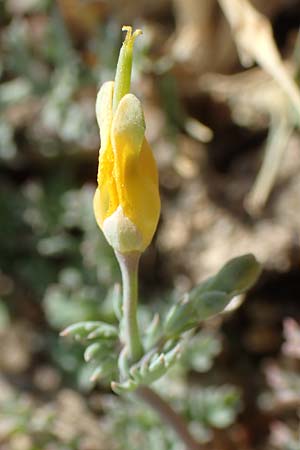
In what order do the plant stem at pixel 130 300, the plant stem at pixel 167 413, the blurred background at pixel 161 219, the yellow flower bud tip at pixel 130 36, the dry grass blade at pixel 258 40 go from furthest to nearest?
1. the blurred background at pixel 161 219
2. the dry grass blade at pixel 258 40
3. the plant stem at pixel 167 413
4. the plant stem at pixel 130 300
5. the yellow flower bud tip at pixel 130 36

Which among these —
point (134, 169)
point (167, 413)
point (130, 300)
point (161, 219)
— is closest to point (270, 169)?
point (161, 219)

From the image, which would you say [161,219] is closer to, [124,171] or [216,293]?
[216,293]

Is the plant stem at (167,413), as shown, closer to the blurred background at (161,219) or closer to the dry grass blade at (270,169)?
the blurred background at (161,219)

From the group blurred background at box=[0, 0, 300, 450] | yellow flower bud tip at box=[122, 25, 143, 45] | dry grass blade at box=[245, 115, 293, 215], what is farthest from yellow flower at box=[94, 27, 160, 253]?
dry grass blade at box=[245, 115, 293, 215]

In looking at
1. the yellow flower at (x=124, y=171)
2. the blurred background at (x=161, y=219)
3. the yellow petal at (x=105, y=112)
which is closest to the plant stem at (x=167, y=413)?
the blurred background at (x=161, y=219)

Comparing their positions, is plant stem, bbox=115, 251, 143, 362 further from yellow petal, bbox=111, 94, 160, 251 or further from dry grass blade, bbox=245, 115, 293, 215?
dry grass blade, bbox=245, 115, 293, 215

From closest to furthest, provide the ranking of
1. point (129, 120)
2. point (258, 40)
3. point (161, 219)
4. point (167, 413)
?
1. point (129, 120)
2. point (167, 413)
3. point (258, 40)
4. point (161, 219)

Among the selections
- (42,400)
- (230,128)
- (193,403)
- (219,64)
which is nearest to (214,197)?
(230,128)

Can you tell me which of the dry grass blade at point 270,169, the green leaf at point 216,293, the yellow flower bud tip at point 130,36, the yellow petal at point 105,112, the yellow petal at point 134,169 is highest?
the yellow flower bud tip at point 130,36
